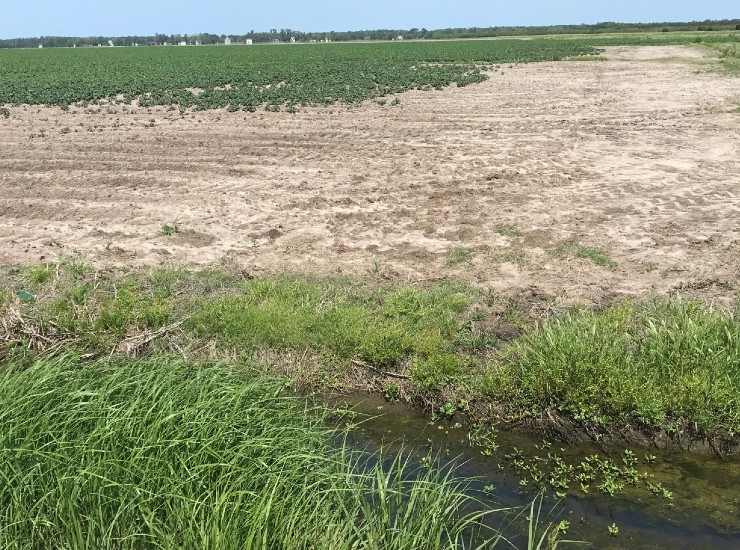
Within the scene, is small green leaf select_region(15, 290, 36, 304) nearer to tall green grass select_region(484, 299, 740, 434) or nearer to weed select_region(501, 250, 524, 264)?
tall green grass select_region(484, 299, 740, 434)

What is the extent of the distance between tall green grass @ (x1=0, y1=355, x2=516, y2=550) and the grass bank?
125 centimetres

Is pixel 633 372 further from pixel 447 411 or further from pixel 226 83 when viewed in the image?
pixel 226 83

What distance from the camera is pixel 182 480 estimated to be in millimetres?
3580

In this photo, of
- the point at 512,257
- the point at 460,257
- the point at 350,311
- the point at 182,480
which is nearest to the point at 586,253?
the point at 512,257

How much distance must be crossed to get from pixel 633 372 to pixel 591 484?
1095mm

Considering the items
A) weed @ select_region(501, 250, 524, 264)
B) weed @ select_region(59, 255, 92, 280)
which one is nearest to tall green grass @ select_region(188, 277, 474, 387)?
weed @ select_region(501, 250, 524, 264)

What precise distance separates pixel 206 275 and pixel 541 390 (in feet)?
13.6

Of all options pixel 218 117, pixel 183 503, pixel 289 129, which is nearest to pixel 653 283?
pixel 183 503

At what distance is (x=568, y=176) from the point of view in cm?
1112

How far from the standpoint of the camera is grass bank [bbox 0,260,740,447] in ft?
16.6

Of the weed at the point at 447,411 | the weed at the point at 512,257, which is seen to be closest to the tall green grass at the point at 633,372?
the weed at the point at 447,411

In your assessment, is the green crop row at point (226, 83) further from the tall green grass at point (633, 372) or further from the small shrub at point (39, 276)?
the tall green grass at point (633, 372)

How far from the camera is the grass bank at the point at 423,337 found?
5059 millimetres

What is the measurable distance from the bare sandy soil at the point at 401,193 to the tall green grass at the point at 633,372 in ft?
4.15
